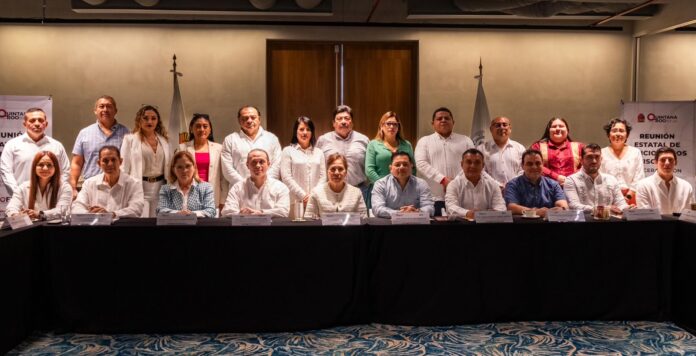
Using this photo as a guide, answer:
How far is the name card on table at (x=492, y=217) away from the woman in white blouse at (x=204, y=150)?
210 cm

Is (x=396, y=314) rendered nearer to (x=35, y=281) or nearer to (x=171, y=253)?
(x=171, y=253)

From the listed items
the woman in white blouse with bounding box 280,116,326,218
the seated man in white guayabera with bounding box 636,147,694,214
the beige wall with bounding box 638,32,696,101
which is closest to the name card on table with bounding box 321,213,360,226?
the woman in white blouse with bounding box 280,116,326,218

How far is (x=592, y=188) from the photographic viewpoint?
149 inches

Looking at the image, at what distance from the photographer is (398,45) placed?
6.02m

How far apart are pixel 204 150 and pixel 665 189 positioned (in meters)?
3.12

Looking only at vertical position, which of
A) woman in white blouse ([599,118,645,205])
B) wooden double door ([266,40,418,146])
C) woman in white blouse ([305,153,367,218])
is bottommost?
woman in white blouse ([305,153,367,218])

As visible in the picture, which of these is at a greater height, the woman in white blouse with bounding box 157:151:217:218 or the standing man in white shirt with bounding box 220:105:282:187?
the standing man in white shirt with bounding box 220:105:282:187

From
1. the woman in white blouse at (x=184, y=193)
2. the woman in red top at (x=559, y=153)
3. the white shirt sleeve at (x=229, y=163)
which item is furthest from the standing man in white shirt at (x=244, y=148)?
the woman in red top at (x=559, y=153)

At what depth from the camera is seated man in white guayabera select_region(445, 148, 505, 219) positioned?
11.7ft

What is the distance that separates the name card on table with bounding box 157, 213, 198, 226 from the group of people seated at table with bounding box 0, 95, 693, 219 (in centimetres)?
50

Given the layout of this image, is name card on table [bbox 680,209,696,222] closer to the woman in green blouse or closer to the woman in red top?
the woman in red top

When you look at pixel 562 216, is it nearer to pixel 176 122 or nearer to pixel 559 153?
pixel 559 153

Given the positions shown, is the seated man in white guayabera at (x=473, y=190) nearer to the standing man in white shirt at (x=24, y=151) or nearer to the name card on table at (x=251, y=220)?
the name card on table at (x=251, y=220)

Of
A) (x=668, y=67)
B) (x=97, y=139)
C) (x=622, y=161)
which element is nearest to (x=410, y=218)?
(x=622, y=161)
